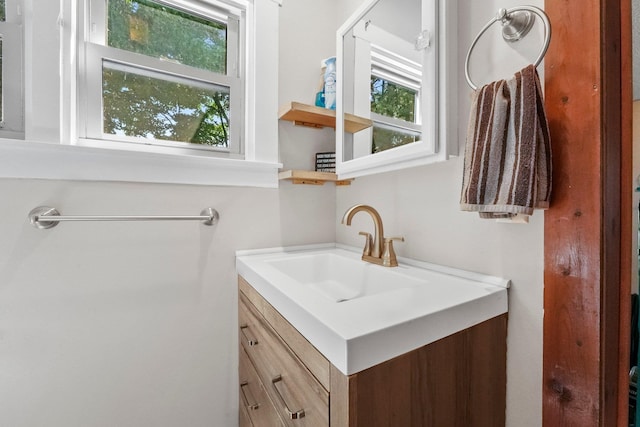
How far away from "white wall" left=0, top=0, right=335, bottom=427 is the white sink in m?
0.26

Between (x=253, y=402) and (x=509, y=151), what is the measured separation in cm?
108

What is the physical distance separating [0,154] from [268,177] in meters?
0.83

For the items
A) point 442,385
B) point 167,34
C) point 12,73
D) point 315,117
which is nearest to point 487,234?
point 442,385

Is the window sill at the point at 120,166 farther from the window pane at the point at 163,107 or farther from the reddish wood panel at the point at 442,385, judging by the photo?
A: the reddish wood panel at the point at 442,385

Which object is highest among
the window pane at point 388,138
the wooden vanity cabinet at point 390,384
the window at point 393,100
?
the window at point 393,100

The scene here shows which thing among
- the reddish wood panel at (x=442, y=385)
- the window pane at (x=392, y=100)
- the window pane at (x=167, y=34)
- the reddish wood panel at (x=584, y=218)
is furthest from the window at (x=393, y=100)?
the window pane at (x=167, y=34)

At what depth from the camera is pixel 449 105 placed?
800 millimetres

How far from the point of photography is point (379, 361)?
49 cm

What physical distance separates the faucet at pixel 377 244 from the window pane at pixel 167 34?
910mm

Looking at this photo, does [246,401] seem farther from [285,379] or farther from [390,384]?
[390,384]

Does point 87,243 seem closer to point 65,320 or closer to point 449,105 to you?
point 65,320

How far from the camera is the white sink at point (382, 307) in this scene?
48 centimetres

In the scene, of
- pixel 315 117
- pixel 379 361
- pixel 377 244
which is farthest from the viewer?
pixel 315 117

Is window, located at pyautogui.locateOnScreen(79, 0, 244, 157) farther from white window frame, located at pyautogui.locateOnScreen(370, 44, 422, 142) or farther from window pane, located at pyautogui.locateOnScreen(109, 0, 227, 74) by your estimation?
white window frame, located at pyautogui.locateOnScreen(370, 44, 422, 142)
